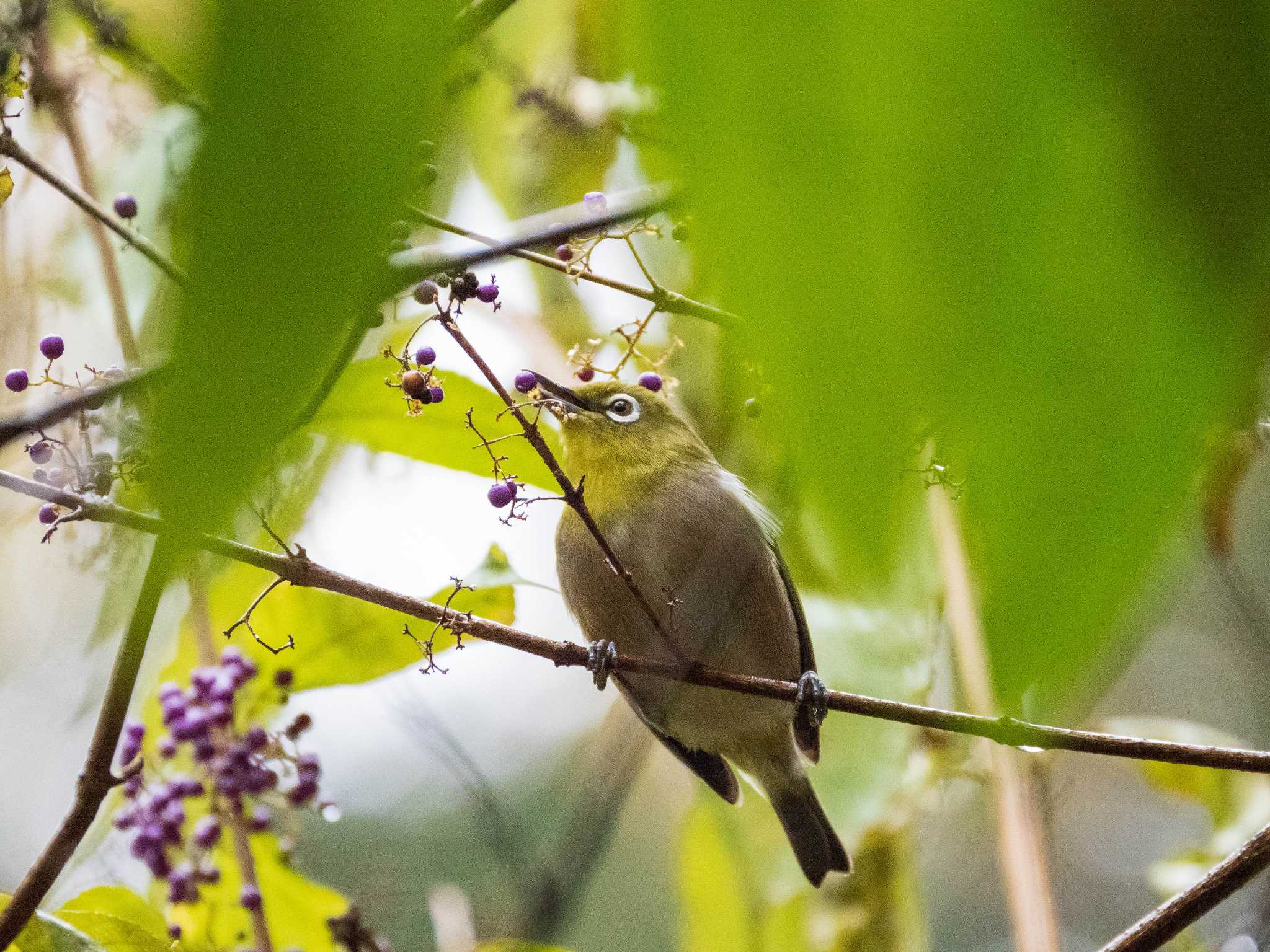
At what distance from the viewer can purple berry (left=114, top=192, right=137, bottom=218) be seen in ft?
4.41

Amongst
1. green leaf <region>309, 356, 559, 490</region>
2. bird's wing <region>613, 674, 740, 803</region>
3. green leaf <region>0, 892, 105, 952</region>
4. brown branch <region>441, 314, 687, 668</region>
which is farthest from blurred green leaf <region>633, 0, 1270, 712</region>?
bird's wing <region>613, 674, 740, 803</region>

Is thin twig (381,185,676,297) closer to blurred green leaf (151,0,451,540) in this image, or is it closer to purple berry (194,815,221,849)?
blurred green leaf (151,0,451,540)

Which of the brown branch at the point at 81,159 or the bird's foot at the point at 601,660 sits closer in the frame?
the brown branch at the point at 81,159

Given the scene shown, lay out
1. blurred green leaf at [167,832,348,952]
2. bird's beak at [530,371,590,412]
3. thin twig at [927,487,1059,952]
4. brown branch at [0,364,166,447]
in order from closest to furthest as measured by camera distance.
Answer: brown branch at [0,364,166,447] → thin twig at [927,487,1059,952] → blurred green leaf at [167,832,348,952] → bird's beak at [530,371,590,412]

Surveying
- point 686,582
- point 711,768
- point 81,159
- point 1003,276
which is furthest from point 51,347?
point 711,768

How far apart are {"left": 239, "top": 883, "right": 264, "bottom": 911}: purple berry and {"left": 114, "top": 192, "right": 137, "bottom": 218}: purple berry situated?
1.09 m

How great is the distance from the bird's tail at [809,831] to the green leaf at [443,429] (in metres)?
1.49

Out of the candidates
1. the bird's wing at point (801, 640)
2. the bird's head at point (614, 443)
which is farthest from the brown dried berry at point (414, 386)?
the bird's wing at point (801, 640)

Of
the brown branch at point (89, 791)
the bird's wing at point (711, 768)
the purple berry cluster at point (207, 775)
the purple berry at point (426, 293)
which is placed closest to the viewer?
the brown branch at point (89, 791)

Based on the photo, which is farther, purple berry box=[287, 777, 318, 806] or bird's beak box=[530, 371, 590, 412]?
bird's beak box=[530, 371, 590, 412]

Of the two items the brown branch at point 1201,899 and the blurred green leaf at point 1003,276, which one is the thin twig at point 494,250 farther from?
the brown branch at point 1201,899

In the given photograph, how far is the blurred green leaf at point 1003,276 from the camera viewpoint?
0.27 metres

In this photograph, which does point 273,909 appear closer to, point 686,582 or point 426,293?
point 686,582

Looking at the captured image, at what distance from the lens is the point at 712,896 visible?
2.58 metres
